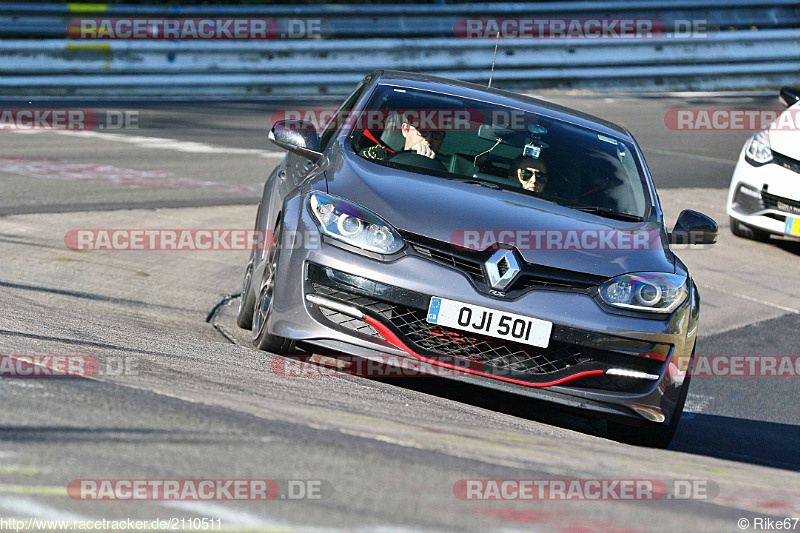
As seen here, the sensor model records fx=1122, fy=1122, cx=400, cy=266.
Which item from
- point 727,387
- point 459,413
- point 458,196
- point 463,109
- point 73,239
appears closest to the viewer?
point 459,413

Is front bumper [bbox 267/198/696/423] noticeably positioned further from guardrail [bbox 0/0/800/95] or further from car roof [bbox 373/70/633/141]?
guardrail [bbox 0/0/800/95]

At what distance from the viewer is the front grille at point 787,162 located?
407 inches

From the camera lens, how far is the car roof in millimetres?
6391

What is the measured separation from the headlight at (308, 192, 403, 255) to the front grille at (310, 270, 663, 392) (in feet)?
0.76

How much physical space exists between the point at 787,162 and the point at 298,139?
20.3 ft

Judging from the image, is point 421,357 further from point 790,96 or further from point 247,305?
point 790,96

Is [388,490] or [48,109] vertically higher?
[388,490]

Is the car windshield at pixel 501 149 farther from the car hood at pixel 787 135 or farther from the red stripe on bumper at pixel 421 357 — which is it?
the car hood at pixel 787 135

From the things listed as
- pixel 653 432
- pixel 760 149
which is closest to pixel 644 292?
pixel 653 432

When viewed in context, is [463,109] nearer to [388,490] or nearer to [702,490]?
[702,490]

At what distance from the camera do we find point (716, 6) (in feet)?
69.1

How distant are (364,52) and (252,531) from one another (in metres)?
16.1

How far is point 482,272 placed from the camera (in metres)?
4.78

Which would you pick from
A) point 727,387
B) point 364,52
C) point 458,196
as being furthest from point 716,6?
point 458,196
